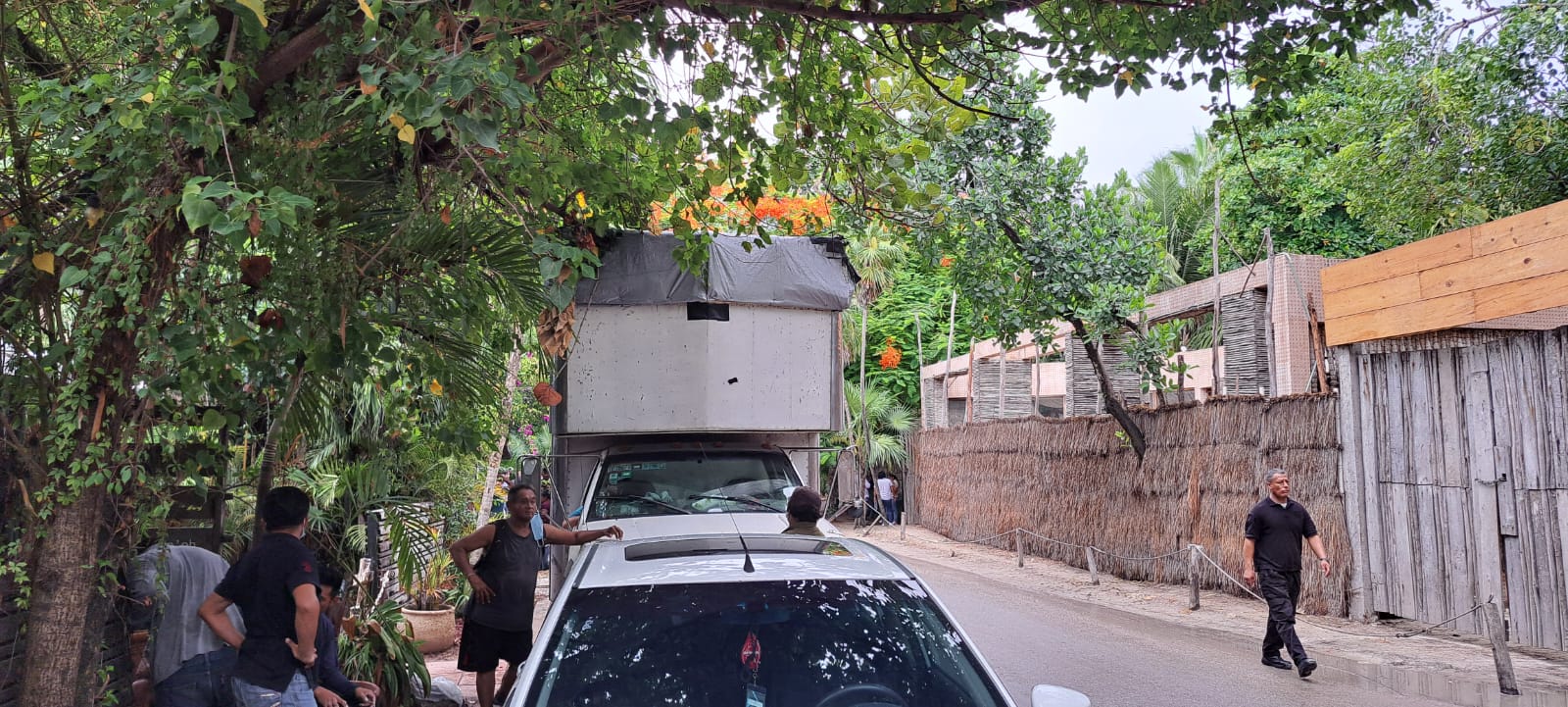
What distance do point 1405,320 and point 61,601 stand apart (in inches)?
435

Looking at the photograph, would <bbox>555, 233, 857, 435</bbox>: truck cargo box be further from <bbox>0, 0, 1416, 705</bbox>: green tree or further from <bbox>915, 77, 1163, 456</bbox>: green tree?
<bbox>915, 77, 1163, 456</bbox>: green tree

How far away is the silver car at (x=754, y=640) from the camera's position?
146 inches

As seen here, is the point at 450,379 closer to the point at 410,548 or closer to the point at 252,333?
the point at 252,333

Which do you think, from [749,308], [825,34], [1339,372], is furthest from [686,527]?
[1339,372]

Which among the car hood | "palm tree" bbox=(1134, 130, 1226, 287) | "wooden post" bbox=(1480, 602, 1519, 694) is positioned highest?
"palm tree" bbox=(1134, 130, 1226, 287)

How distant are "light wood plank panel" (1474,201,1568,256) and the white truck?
5.62 m

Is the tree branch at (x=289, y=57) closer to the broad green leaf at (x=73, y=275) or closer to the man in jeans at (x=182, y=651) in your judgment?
the broad green leaf at (x=73, y=275)

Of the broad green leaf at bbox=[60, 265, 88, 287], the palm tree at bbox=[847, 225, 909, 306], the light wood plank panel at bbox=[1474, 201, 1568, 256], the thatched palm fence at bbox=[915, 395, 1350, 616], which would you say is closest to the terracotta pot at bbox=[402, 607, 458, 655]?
the broad green leaf at bbox=[60, 265, 88, 287]

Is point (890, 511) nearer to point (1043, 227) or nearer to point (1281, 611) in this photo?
point (1043, 227)

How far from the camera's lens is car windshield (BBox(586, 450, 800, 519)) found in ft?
31.8

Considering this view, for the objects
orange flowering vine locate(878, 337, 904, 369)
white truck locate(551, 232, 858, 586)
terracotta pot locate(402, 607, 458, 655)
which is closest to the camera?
white truck locate(551, 232, 858, 586)

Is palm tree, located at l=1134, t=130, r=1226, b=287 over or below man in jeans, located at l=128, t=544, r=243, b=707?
over

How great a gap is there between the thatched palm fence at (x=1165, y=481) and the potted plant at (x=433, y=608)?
30.0 ft

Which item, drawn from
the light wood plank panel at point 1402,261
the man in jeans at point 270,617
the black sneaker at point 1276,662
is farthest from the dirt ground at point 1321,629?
the man in jeans at point 270,617
